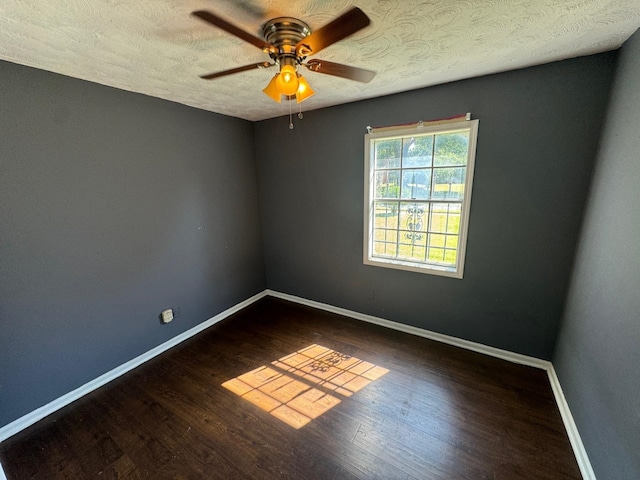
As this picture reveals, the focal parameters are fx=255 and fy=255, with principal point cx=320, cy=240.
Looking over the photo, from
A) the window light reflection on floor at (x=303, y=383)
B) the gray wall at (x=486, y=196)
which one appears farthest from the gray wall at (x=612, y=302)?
the window light reflection on floor at (x=303, y=383)

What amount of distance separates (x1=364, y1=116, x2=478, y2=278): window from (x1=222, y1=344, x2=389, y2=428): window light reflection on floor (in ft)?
3.48

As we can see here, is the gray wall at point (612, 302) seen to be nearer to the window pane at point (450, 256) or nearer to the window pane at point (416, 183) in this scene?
the window pane at point (450, 256)

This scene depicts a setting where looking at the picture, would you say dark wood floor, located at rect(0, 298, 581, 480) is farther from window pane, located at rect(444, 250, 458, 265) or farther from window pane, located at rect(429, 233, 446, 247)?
window pane, located at rect(429, 233, 446, 247)

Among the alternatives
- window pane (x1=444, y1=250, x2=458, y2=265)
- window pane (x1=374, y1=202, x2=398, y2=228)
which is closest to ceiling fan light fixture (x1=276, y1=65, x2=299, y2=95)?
window pane (x1=374, y1=202, x2=398, y2=228)

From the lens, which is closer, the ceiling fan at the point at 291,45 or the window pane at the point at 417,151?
the ceiling fan at the point at 291,45

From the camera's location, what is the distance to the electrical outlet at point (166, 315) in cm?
248

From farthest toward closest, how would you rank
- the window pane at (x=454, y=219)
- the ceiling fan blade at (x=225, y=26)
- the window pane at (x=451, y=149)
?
the window pane at (x=454, y=219)
the window pane at (x=451, y=149)
the ceiling fan blade at (x=225, y=26)

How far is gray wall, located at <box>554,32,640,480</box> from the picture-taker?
116 centimetres

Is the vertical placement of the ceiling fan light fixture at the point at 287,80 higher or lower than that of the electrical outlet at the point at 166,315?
higher

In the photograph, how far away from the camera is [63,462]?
1515 mm

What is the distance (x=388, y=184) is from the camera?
260 centimetres

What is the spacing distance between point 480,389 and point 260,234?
9.36ft

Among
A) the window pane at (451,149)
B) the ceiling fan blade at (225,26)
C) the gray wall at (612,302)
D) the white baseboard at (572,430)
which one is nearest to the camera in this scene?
the ceiling fan blade at (225,26)

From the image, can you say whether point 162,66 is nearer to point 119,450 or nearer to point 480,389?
point 119,450
